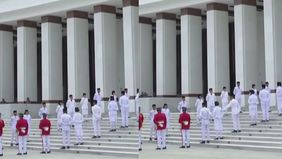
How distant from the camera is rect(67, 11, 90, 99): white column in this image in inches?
1406

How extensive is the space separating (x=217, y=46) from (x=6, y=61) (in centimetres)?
1674

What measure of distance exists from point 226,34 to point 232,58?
5.61 meters

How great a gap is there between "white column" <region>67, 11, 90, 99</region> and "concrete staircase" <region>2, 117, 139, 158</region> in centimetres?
648

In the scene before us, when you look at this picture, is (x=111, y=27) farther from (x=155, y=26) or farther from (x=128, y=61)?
(x=155, y=26)

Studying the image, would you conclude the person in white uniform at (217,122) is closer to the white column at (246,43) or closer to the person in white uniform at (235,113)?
the person in white uniform at (235,113)

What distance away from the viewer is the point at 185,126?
70.8ft

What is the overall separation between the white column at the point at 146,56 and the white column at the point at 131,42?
3743 millimetres

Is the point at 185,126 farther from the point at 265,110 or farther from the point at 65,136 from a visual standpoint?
the point at 65,136

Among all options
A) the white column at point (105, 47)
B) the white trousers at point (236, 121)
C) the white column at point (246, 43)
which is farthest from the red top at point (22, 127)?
the white column at point (246, 43)

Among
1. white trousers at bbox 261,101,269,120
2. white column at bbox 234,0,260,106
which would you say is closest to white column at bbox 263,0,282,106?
white column at bbox 234,0,260,106

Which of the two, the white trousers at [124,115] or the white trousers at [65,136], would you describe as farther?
the white trousers at [124,115]

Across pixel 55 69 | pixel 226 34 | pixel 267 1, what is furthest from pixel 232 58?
pixel 55 69

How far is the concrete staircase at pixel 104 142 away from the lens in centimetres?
2166

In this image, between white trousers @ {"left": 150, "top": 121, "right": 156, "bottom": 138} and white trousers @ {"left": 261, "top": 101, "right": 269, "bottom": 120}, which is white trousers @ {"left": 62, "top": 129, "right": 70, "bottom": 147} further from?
white trousers @ {"left": 261, "top": 101, "right": 269, "bottom": 120}
